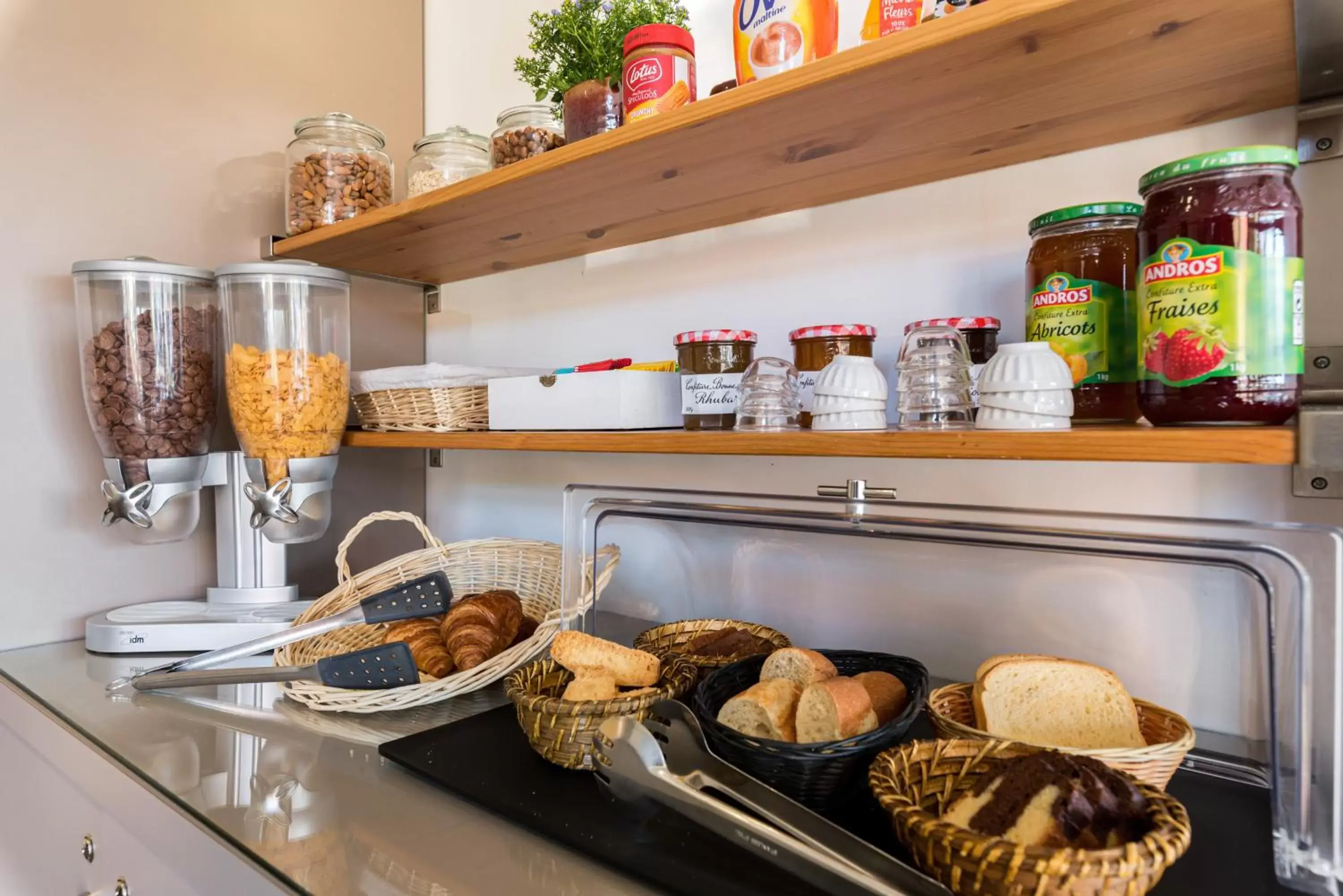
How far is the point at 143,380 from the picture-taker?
121cm

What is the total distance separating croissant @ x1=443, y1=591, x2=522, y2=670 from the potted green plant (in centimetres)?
65

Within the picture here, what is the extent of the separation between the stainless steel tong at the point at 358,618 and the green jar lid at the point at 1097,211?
2.98 feet

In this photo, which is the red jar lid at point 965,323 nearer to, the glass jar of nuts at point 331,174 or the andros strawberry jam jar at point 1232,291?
the andros strawberry jam jar at point 1232,291

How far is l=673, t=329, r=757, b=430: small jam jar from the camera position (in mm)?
→ 931

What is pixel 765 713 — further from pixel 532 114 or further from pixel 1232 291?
pixel 532 114

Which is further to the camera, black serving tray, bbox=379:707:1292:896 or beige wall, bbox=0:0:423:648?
beige wall, bbox=0:0:423:648

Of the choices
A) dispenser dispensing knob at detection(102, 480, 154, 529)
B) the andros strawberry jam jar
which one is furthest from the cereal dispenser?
the andros strawberry jam jar

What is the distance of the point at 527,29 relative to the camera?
1.50 meters

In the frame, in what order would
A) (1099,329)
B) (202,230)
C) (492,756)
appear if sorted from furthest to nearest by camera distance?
(202,230) → (492,756) → (1099,329)

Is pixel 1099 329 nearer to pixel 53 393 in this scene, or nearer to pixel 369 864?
pixel 369 864

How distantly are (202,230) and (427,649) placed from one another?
904mm

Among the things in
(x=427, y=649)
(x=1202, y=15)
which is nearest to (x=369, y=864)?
(x=427, y=649)

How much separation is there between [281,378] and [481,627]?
0.51 meters

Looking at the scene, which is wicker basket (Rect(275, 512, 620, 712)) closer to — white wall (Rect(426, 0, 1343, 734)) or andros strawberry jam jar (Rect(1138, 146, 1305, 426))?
white wall (Rect(426, 0, 1343, 734))
